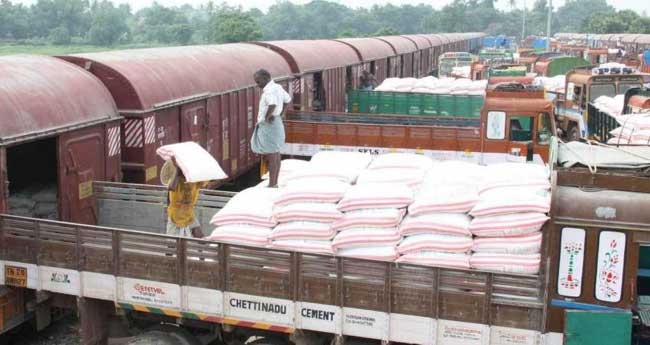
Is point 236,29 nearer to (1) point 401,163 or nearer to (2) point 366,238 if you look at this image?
(1) point 401,163

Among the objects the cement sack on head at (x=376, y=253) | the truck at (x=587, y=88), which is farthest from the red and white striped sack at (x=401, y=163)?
the truck at (x=587, y=88)

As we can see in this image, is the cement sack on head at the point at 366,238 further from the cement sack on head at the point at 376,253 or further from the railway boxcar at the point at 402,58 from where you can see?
the railway boxcar at the point at 402,58

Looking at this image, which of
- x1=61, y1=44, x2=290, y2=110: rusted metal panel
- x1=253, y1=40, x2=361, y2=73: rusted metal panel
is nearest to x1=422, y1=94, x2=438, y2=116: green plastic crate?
x1=253, y1=40, x2=361, y2=73: rusted metal panel

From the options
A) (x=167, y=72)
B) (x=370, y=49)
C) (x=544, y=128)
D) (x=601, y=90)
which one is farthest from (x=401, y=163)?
(x=370, y=49)

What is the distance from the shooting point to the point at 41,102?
7906mm

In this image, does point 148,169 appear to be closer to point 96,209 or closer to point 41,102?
point 96,209

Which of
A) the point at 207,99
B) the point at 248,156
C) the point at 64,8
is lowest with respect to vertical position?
the point at 248,156

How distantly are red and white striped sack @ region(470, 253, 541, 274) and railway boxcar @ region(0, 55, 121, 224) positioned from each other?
4.70m

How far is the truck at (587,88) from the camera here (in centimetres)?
1864

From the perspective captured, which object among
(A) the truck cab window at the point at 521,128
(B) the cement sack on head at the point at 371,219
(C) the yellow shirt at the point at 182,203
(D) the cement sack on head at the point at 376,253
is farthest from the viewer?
(A) the truck cab window at the point at 521,128

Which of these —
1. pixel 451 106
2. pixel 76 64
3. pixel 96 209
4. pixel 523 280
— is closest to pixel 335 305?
pixel 523 280

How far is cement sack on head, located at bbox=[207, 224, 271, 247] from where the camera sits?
20.8 feet

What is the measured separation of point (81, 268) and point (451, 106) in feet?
54.6

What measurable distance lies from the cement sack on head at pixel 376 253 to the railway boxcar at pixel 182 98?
483 cm
